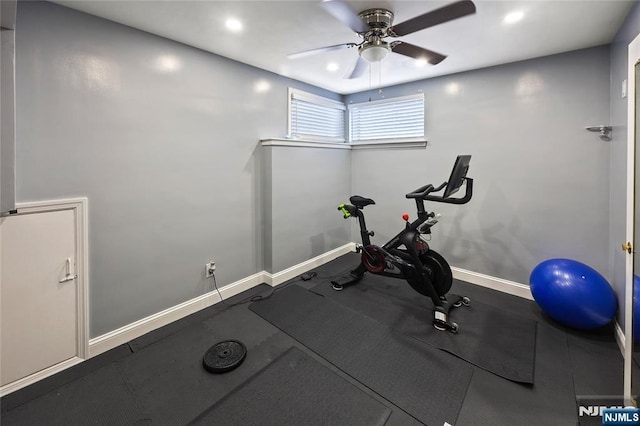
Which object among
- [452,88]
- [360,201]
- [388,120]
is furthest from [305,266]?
[452,88]

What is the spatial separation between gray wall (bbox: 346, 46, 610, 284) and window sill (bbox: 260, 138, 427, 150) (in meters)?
0.14

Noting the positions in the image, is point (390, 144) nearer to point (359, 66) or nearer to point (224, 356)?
point (359, 66)

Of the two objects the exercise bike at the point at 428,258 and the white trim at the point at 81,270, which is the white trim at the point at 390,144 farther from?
the white trim at the point at 81,270

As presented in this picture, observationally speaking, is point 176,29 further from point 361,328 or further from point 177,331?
point 361,328

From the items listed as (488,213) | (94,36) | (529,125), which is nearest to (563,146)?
(529,125)

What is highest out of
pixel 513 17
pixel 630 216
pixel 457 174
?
pixel 513 17

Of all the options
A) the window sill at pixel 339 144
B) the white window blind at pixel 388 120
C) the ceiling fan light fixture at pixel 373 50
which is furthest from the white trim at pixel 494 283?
the ceiling fan light fixture at pixel 373 50

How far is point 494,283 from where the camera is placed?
333 cm

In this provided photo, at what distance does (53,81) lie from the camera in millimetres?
1955

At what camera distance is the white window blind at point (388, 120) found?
3855 millimetres

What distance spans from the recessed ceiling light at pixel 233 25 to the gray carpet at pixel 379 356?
8.45 ft

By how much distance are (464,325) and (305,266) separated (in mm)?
Answer: 2016

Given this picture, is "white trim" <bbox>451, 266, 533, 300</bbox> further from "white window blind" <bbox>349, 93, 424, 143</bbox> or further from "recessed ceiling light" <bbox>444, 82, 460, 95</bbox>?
"recessed ceiling light" <bbox>444, 82, 460, 95</bbox>

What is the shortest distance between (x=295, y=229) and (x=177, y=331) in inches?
→ 68.5
